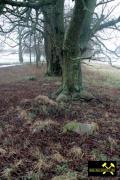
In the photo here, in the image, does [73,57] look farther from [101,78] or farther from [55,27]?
[101,78]

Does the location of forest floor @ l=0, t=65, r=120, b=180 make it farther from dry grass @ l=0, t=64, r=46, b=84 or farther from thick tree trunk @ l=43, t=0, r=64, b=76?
dry grass @ l=0, t=64, r=46, b=84

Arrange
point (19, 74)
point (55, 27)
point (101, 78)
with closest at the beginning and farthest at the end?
1. point (55, 27)
2. point (101, 78)
3. point (19, 74)

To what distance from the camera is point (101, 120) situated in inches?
283

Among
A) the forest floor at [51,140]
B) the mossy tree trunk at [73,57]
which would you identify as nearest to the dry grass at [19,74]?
the mossy tree trunk at [73,57]

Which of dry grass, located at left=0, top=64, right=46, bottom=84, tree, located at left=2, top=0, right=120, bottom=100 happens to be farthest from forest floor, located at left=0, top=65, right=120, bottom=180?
dry grass, located at left=0, top=64, right=46, bottom=84

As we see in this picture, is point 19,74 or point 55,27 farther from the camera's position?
point 19,74

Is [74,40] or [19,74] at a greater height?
[74,40]

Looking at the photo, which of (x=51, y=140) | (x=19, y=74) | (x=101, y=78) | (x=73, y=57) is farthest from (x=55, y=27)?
(x=19, y=74)

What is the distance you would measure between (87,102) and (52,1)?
305 centimetres

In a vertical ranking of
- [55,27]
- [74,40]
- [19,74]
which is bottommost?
[19,74]

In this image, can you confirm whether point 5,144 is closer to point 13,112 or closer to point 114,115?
point 13,112

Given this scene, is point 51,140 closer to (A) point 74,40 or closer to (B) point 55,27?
(A) point 74,40

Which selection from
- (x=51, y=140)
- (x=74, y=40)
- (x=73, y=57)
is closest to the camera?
(x=51, y=140)

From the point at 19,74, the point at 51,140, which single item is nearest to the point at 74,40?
the point at 51,140
